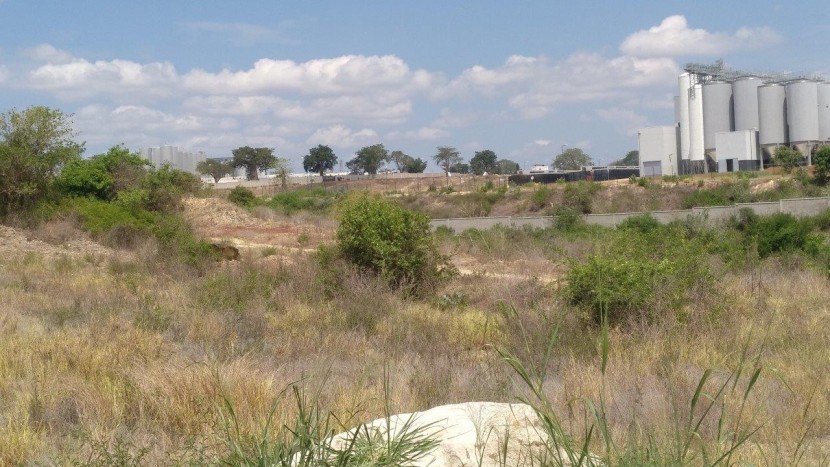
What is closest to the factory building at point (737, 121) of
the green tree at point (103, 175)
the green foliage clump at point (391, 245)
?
the green tree at point (103, 175)

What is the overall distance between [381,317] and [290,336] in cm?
217

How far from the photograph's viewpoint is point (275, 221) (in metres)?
48.0

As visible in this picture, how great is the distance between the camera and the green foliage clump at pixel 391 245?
61.6 ft

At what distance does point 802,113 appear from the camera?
83500 millimetres

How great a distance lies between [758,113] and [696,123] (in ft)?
20.3

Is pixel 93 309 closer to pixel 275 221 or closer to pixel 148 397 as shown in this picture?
pixel 148 397

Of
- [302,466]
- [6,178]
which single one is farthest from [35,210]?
[302,466]

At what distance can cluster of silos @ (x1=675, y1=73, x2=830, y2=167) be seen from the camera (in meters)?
83.8

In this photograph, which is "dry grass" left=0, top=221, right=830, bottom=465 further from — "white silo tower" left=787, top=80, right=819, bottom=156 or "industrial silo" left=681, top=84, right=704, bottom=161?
"industrial silo" left=681, top=84, right=704, bottom=161

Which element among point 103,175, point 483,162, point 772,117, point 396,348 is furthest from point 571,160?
point 396,348

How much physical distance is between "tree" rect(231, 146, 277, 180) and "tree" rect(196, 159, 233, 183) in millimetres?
1587

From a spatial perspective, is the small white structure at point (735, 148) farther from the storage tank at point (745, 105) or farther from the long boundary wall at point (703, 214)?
the long boundary wall at point (703, 214)

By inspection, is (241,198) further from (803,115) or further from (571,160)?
(571,160)

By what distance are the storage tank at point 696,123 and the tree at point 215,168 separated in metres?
56.0
